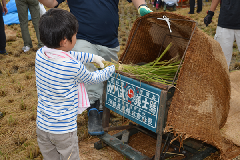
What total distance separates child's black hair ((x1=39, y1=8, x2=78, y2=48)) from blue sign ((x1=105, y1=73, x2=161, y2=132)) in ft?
2.32

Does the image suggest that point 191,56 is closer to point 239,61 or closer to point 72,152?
point 72,152

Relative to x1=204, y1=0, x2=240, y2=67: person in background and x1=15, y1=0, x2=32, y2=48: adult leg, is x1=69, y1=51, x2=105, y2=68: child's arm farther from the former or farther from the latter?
x1=15, y1=0, x2=32, y2=48: adult leg

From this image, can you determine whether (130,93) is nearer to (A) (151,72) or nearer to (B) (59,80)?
(A) (151,72)

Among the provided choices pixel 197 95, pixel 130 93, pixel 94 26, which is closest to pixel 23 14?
pixel 94 26

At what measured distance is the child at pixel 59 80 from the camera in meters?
1.49

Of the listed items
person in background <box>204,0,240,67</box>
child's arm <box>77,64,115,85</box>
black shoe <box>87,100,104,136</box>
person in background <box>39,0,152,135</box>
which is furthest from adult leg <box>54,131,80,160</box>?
person in background <box>204,0,240,67</box>

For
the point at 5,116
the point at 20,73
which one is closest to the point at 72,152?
the point at 5,116

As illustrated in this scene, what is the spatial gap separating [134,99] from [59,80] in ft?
2.42

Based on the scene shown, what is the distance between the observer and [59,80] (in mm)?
1510

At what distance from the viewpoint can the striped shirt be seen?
4.92 feet

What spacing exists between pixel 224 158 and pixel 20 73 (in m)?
3.91

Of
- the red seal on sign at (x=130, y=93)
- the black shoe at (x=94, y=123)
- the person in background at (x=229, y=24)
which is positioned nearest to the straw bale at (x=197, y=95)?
the red seal on sign at (x=130, y=93)

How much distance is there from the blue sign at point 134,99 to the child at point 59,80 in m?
0.40

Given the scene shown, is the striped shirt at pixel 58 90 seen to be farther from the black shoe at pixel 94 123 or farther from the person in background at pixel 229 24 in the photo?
the person in background at pixel 229 24
